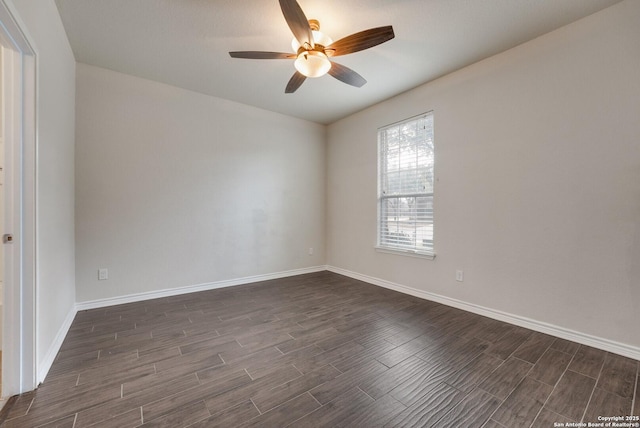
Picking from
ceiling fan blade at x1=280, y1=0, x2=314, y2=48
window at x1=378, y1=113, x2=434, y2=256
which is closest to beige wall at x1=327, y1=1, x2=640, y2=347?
window at x1=378, y1=113, x2=434, y2=256

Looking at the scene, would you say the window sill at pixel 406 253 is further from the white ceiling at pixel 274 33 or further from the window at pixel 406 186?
the white ceiling at pixel 274 33

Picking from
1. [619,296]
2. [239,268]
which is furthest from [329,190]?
[619,296]

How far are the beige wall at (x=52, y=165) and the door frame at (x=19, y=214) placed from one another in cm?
8

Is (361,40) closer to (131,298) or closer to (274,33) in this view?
(274,33)

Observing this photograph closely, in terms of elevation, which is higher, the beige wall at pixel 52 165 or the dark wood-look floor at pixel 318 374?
the beige wall at pixel 52 165

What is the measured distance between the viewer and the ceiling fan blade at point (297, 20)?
160 cm

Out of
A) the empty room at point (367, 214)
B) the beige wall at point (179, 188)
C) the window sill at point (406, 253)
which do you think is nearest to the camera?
the empty room at point (367, 214)

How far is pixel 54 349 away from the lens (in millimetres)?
1953

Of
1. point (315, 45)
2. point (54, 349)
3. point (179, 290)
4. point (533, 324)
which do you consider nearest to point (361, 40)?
point (315, 45)

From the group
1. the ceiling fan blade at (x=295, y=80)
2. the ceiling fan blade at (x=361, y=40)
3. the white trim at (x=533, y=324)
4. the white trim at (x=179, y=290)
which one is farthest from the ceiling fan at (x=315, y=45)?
the white trim at (x=179, y=290)

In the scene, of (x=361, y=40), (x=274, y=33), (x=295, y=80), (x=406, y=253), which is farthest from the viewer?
(x=406, y=253)

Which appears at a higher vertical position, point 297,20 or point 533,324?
point 297,20

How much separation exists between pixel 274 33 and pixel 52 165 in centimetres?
206

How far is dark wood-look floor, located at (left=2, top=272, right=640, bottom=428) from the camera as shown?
55.3 inches
